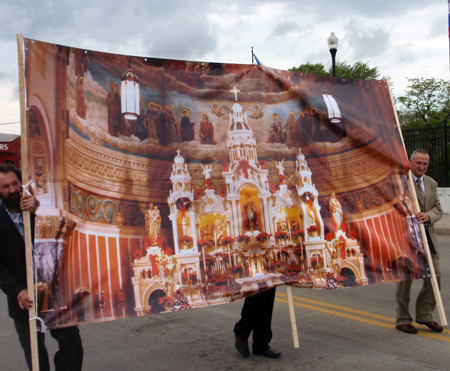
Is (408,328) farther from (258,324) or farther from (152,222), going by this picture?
(152,222)

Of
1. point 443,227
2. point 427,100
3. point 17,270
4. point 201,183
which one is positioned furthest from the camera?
point 427,100

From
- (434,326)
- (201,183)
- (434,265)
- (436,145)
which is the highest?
(436,145)

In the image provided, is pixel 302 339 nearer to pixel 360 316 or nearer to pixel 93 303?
pixel 360 316

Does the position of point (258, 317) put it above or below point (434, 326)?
above

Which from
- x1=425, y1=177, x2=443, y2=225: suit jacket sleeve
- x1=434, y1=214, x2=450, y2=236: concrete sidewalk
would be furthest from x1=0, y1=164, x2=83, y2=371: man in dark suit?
x1=434, y1=214, x2=450, y2=236: concrete sidewalk

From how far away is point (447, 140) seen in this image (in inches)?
705

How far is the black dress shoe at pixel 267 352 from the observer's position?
15.6 ft

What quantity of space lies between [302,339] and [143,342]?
5.89 ft

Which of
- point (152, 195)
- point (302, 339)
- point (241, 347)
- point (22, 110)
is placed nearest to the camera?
point (22, 110)

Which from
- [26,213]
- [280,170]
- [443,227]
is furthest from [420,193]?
[443,227]

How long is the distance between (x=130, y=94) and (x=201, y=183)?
978 millimetres

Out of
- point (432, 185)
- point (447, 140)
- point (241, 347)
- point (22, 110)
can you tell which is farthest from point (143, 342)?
point (447, 140)

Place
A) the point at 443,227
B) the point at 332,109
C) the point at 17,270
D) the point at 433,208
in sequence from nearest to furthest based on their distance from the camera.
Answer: the point at 17,270, the point at 332,109, the point at 433,208, the point at 443,227

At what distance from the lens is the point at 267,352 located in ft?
15.7
